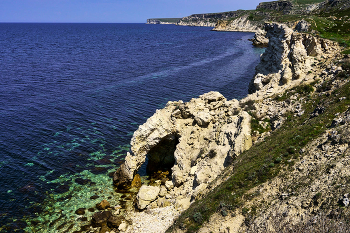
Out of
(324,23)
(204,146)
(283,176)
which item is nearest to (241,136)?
(204,146)

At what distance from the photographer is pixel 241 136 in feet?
86.7

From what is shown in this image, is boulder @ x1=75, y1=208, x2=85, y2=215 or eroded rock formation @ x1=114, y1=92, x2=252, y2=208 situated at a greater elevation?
eroded rock formation @ x1=114, y1=92, x2=252, y2=208

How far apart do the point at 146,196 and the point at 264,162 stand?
13.9 meters

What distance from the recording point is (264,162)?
2053 cm

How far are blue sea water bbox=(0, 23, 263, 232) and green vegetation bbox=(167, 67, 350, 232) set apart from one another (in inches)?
554

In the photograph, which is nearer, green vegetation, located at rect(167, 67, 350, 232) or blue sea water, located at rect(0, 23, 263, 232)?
green vegetation, located at rect(167, 67, 350, 232)

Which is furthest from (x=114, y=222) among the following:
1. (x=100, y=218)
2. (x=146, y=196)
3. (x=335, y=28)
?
(x=335, y=28)

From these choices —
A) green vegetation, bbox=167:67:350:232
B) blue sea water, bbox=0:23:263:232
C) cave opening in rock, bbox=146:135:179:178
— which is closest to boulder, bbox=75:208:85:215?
blue sea water, bbox=0:23:263:232

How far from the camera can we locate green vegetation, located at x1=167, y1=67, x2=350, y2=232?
737 inches

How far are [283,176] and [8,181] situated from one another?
3159 cm

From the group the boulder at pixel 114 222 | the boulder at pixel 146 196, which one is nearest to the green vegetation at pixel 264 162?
the boulder at pixel 146 196

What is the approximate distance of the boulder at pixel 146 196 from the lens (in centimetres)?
2788

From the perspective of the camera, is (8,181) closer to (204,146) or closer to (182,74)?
(204,146)

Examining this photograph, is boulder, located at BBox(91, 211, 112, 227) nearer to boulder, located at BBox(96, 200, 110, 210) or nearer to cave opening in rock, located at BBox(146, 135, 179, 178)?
boulder, located at BBox(96, 200, 110, 210)
